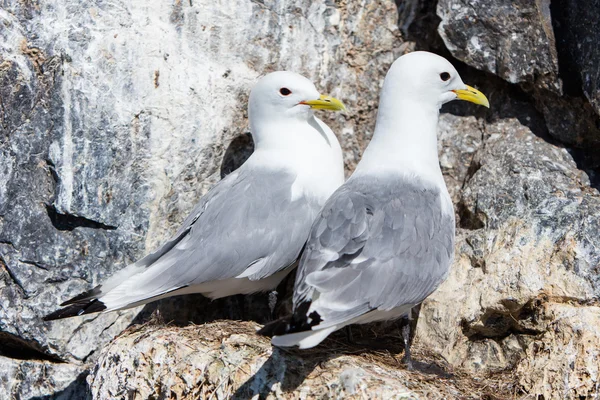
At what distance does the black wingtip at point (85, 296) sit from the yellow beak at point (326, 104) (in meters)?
1.60

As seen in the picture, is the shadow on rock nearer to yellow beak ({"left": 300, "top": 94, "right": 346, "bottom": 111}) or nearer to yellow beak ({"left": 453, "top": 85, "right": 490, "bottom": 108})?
yellow beak ({"left": 300, "top": 94, "right": 346, "bottom": 111})

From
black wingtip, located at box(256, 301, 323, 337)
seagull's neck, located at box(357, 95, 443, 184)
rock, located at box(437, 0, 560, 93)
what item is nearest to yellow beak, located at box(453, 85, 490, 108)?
seagull's neck, located at box(357, 95, 443, 184)

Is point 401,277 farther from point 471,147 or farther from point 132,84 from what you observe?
point 132,84

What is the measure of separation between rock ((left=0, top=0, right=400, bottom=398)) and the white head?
252 mm

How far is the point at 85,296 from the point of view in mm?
4215

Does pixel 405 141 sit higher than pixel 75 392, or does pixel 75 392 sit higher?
pixel 405 141

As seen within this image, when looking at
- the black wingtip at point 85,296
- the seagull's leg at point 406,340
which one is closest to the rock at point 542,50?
the seagull's leg at point 406,340

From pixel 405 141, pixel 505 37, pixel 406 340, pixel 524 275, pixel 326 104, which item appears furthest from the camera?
pixel 505 37

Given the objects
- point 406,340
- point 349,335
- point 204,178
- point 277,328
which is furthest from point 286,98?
point 277,328

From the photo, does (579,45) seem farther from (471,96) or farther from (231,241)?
(231,241)

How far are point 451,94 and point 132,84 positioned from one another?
1817mm

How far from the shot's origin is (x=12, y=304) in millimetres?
4543

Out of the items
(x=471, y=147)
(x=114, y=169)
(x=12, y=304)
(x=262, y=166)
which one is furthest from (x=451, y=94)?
(x=12, y=304)

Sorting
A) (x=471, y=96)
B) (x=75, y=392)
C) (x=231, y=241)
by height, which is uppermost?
(x=471, y=96)
